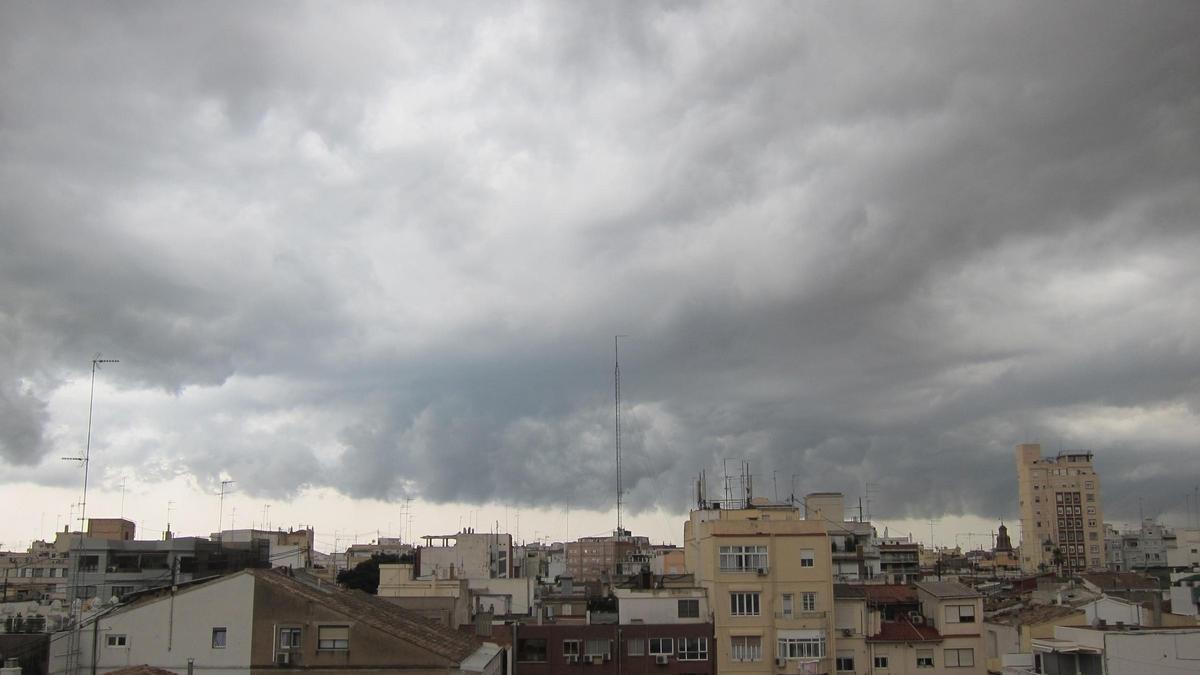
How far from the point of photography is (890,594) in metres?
84.5

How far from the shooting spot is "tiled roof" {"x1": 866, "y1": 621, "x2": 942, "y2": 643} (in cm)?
7775

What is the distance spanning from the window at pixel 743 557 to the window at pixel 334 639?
3843 cm

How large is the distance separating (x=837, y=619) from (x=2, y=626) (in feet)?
177

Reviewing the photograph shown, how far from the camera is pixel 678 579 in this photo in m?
93.4

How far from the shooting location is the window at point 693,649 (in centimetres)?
7662

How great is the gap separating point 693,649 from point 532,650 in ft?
38.3

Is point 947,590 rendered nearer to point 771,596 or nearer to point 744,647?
point 771,596

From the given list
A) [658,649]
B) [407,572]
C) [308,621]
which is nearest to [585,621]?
[658,649]

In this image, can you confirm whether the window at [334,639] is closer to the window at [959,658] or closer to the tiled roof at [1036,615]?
the tiled roof at [1036,615]

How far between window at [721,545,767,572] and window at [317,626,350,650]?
3843cm

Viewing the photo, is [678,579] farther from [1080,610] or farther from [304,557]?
[304,557]

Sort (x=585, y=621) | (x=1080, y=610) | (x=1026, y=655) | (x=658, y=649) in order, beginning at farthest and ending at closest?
(x=585, y=621) < (x=658, y=649) < (x=1080, y=610) < (x=1026, y=655)

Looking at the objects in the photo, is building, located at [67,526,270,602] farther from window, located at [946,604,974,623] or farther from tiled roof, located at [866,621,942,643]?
window, located at [946,604,974,623]

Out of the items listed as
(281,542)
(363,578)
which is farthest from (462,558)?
(281,542)
